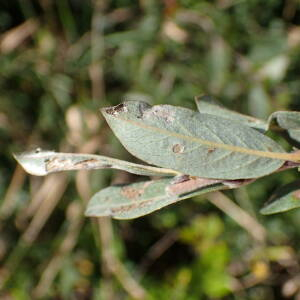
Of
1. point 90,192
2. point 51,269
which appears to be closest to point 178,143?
point 90,192

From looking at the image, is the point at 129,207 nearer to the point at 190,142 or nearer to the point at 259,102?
the point at 190,142

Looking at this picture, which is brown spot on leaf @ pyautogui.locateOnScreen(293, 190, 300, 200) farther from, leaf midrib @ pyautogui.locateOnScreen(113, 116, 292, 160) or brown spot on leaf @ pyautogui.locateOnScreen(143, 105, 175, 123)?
brown spot on leaf @ pyautogui.locateOnScreen(143, 105, 175, 123)

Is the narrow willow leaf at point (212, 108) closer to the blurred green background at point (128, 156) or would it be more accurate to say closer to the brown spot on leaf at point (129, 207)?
the brown spot on leaf at point (129, 207)

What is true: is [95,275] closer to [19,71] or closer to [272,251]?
[272,251]

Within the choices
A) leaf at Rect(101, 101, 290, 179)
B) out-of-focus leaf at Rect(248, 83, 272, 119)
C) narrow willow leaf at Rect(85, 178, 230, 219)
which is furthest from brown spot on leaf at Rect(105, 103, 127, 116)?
out-of-focus leaf at Rect(248, 83, 272, 119)

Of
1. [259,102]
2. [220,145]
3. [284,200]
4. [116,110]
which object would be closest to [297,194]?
[284,200]

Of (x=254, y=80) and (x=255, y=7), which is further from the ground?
(x=255, y=7)

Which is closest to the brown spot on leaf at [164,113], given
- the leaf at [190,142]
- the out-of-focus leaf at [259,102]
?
the leaf at [190,142]
